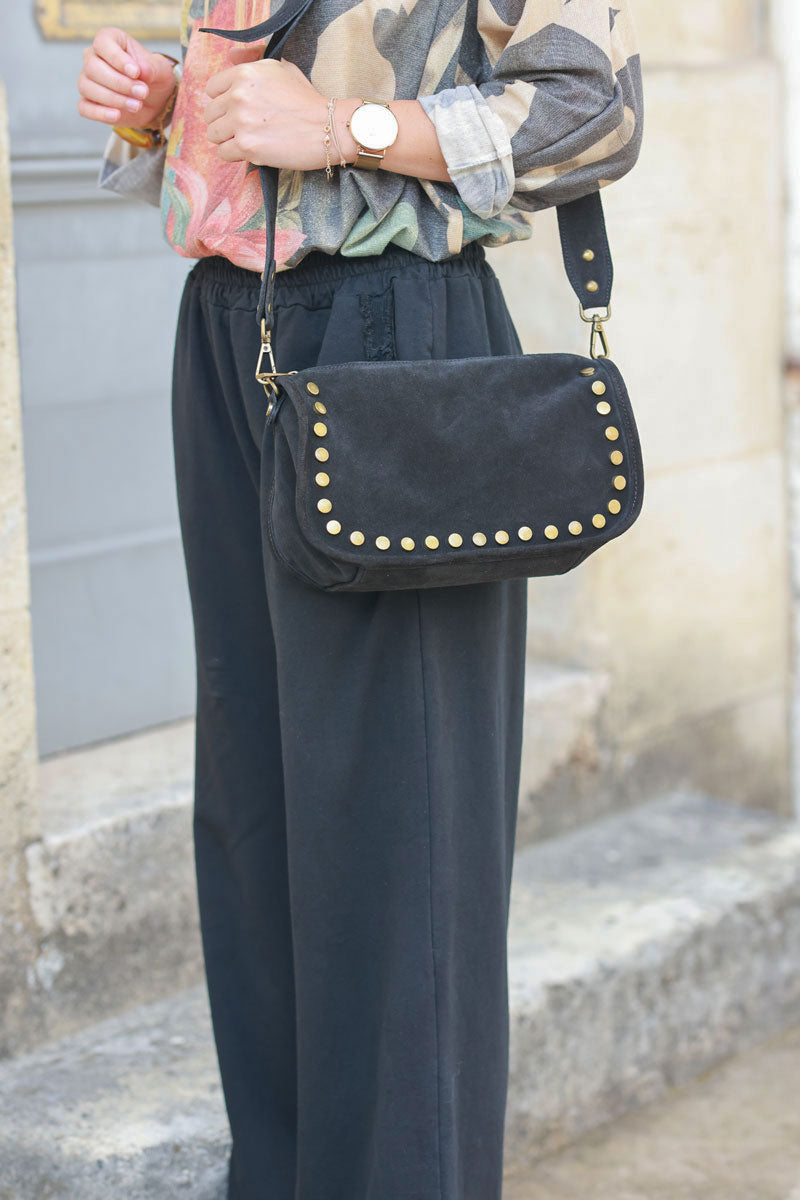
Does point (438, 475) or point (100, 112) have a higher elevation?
point (100, 112)

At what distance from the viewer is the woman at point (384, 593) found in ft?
4.44

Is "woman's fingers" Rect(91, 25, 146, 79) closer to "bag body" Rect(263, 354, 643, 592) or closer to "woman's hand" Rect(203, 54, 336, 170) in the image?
"woman's hand" Rect(203, 54, 336, 170)

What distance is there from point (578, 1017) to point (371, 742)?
1041 millimetres

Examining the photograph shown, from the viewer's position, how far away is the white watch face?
4.37 ft

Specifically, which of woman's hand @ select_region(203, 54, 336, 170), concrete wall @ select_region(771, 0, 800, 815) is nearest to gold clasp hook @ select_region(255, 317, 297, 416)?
woman's hand @ select_region(203, 54, 336, 170)

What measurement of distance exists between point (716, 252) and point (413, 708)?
1799 millimetres

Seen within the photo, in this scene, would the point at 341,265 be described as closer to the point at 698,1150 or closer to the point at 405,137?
the point at 405,137

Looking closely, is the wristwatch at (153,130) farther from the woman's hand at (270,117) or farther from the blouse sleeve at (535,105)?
the blouse sleeve at (535,105)

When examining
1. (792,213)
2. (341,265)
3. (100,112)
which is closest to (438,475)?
(341,265)

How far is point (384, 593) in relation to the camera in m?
1.42

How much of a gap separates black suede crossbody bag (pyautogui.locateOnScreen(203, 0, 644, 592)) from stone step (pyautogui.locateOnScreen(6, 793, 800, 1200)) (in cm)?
94

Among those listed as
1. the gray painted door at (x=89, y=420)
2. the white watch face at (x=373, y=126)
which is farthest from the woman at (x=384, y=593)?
the gray painted door at (x=89, y=420)

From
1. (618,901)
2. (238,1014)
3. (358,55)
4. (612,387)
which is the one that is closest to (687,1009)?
(618,901)

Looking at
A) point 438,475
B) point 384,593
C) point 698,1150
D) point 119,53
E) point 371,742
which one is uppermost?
point 119,53
